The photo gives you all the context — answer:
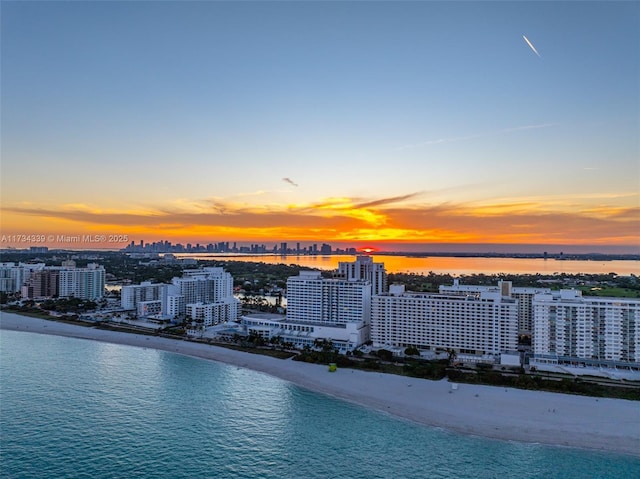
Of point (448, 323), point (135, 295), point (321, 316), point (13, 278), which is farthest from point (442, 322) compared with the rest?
point (13, 278)

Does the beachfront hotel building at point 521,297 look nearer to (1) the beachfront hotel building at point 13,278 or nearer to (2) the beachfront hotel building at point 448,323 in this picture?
(2) the beachfront hotel building at point 448,323

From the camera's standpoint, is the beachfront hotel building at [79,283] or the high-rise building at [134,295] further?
the beachfront hotel building at [79,283]

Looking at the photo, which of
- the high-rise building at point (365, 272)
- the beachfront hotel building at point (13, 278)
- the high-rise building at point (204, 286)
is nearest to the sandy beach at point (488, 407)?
the high-rise building at point (365, 272)

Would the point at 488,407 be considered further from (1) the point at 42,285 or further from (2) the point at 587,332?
(1) the point at 42,285

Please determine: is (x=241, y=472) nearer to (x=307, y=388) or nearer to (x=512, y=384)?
(x=307, y=388)

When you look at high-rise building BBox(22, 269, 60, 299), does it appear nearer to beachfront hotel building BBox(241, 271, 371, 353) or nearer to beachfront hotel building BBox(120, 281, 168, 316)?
beachfront hotel building BBox(120, 281, 168, 316)

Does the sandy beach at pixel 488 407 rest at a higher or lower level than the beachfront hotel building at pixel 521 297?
lower
